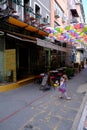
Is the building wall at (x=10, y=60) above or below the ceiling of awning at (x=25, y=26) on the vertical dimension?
below

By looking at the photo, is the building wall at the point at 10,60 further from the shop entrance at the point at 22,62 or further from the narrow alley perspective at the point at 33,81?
the shop entrance at the point at 22,62

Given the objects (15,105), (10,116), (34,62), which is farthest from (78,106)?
(34,62)

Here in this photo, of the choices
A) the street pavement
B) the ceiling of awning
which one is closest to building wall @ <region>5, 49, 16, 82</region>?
the ceiling of awning

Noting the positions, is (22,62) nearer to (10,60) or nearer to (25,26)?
(25,26)

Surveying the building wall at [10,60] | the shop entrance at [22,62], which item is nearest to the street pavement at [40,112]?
the building wall at [10,60]

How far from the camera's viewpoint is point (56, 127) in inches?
279

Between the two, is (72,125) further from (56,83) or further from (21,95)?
(56,83)

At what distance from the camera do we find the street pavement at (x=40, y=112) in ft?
23.5

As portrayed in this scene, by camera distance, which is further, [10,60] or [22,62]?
[22,62]

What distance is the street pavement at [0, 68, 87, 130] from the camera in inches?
282

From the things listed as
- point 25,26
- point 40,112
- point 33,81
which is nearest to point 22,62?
point 33,81

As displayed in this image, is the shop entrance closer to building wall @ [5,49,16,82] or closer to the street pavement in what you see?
building wall @ [5,49,16,82]

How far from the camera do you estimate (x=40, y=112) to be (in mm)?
8789

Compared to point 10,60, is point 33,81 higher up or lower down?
lower down
